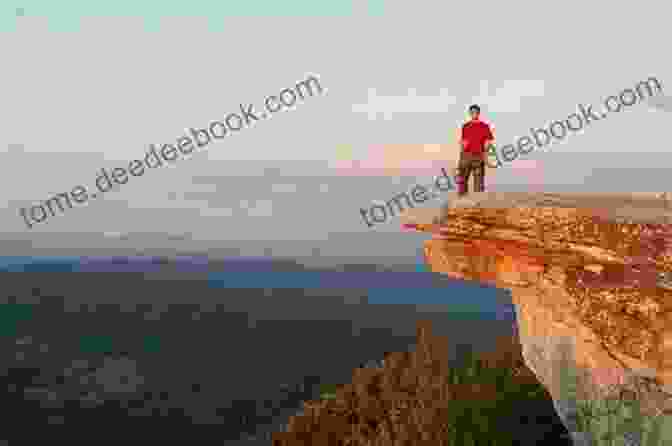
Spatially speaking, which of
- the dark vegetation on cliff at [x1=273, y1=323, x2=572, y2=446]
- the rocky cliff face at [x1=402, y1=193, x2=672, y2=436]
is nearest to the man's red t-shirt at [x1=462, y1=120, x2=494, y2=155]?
the rocky cliff face at [x1=402, y1=193, x2=672, y2=436]

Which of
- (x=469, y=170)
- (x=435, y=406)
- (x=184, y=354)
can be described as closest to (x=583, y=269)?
(x=435, y=406)

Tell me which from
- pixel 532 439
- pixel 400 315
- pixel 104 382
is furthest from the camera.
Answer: pixel 400 315

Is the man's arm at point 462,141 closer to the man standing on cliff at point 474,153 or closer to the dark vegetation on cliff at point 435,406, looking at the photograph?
the man standing on cliff at point 474,153

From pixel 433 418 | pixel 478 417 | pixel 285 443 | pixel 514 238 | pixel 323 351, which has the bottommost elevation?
pixel 323 351

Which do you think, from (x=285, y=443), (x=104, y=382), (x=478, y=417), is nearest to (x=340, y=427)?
(x=285, y=443)

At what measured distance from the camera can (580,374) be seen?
8.72m

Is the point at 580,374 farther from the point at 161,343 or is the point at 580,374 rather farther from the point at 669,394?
the point at 161,343

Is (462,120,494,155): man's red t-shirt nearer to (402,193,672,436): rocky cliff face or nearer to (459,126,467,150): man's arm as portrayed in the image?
(459,126,467,150): man's arm

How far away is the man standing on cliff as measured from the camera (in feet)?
35.8

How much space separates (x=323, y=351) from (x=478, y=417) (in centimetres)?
12746

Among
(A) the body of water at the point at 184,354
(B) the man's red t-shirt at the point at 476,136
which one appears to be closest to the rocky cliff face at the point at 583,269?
(B) the man's red t-shirt at the point at 476,136

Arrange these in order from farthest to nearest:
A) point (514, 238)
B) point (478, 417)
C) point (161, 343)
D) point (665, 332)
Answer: point (161, 343) → point (478, 417) → point (514, 238) → point (665, 332)

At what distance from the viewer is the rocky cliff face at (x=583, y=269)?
7742mm

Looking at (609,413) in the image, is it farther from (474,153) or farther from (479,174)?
(474,153)
